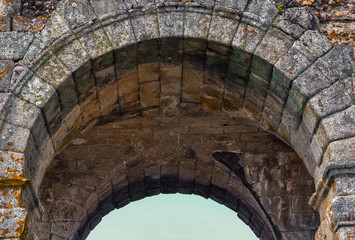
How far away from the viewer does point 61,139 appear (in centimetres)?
640

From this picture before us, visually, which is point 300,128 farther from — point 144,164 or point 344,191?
point 144,164

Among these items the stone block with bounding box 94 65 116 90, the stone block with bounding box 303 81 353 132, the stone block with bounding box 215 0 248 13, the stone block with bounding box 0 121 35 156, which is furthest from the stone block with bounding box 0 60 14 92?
the stone block with bounding box 303 81 353 132

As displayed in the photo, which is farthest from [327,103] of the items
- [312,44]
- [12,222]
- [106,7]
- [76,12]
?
[12,222]

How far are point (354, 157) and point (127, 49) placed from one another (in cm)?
241

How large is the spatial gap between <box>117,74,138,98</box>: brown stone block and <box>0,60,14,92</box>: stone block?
1148 mm

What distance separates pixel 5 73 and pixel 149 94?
1.67 metres

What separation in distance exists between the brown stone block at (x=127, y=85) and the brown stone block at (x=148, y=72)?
0.22ft

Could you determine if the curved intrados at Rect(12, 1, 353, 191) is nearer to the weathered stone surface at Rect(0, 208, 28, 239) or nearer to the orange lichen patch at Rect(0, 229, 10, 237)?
the weathered stone surface at Rect(0, 208, 28, 239)

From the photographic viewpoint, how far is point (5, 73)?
19.2 feet

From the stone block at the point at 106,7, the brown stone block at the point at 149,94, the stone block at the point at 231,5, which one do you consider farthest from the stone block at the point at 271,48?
the stone block at the point at 106,7

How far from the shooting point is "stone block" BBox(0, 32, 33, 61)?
19.6ft

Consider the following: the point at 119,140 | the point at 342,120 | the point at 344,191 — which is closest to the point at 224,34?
the point at 342,120

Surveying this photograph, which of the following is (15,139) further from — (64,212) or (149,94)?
(64,212)

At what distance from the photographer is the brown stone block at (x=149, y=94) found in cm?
672
